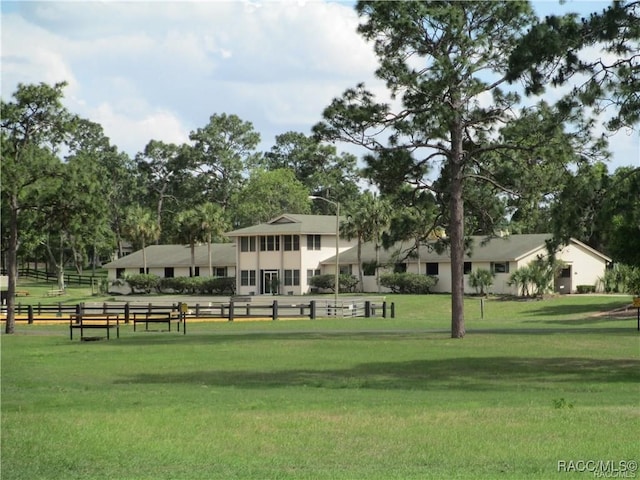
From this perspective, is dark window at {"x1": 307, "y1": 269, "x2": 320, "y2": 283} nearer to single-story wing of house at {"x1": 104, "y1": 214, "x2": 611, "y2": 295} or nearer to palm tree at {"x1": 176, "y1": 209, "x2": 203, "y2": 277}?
single-story wing of house at {"x1": 104, "y1": 214, "x2": 611, "y2": 295}

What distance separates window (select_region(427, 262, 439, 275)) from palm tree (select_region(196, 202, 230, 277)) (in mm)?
21763

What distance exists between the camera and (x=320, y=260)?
86.4 metres

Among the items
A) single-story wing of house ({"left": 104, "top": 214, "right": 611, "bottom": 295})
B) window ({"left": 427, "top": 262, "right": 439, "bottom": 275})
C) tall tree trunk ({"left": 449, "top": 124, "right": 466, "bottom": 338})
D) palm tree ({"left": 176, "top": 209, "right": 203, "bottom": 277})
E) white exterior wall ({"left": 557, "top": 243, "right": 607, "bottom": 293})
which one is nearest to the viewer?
tall tree trunk ({"left": 449, "top": 124, "right": 466, "bottom": 338})

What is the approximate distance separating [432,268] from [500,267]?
670cm

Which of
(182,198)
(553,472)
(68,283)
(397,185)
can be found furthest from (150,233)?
(553,472)

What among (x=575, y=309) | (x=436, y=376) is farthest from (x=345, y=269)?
(x=436, y=376)

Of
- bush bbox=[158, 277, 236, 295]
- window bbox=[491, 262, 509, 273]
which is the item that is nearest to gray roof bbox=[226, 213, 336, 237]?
bush bbox=[158, 277, 236, 295]

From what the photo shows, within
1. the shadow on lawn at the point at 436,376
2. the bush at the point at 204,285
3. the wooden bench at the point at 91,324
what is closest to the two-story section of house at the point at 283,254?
the bush at the point at 204,285

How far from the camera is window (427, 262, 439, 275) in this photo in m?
80.5

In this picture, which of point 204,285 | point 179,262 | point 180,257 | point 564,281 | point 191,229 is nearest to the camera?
point 564,281

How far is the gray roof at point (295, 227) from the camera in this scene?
85.2 metres

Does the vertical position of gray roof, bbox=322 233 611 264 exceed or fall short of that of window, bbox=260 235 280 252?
it falls short

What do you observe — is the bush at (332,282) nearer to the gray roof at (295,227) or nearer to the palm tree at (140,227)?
the gray roof at (295,227)

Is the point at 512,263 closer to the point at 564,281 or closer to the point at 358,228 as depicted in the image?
the point at 564,281
